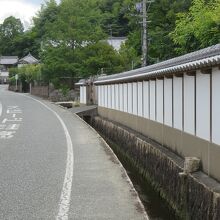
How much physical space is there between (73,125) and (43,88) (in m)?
36.2

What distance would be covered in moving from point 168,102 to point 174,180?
3562 mm

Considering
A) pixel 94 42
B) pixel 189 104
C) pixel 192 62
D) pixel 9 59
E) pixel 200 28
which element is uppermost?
pixel 9 59

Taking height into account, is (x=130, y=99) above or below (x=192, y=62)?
below

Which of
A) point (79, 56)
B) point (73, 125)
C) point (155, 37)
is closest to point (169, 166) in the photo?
point (73, 125)

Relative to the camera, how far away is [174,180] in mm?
11641

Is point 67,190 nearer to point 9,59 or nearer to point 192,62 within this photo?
point 192,62

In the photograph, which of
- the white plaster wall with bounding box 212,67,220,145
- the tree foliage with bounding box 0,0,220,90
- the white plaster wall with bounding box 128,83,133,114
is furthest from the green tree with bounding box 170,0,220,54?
the white plaster wall with bounding box 212,67,220,145

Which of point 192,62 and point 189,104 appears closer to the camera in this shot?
point 192,62

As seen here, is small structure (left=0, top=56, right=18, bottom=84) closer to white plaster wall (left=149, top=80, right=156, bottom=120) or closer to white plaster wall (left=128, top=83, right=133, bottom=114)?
white plaster wall (left=128, top=83, right=133, bottom=114)

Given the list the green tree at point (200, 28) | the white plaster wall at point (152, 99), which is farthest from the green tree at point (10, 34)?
the white plaster wall at point (152, 99)

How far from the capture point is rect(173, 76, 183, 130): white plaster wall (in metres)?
12.9

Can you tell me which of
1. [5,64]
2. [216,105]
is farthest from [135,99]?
[5,64]

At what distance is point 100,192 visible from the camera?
Answer: 33.5ft

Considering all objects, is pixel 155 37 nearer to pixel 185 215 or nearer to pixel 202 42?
pixel 202 42
